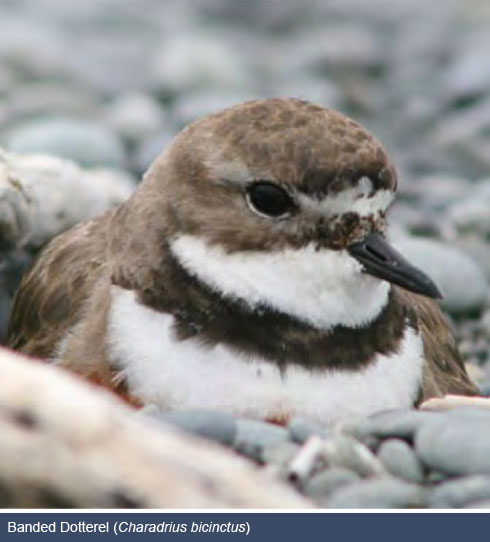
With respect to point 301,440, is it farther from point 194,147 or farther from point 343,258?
point 194,147

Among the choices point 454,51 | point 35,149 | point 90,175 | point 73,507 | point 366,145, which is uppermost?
point 454,51

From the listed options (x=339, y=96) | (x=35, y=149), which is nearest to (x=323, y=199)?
(x=35, y=149)

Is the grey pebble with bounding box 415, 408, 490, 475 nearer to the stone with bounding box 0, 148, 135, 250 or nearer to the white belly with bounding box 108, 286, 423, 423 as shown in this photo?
the white belly with bounding box 108, 286, 423, 423

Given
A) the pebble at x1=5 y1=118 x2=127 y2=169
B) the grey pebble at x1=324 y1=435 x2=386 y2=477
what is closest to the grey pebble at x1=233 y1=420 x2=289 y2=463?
the grey pebble at x1=324 y1=435 x2=386 y2=477

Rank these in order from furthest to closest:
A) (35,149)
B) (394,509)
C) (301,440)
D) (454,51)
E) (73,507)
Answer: (454,51)
(35,149)
(301,440)
(394,509)
(73,507)

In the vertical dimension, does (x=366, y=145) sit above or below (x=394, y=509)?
above

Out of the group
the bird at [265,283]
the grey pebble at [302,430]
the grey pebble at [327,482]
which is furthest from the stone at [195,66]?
the grey pebble at [327,482]

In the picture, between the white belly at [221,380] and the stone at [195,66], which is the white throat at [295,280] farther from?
the stone at [195,66]
